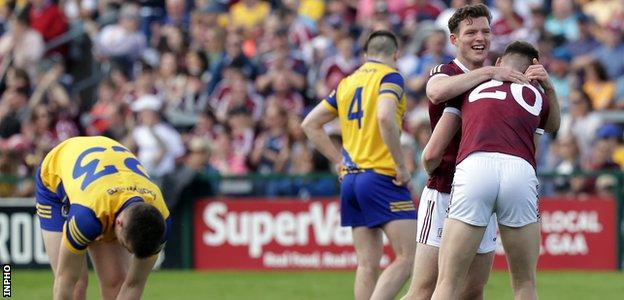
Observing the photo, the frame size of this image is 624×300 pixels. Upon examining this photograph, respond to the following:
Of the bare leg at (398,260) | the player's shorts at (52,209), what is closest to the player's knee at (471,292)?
the bare leg at (398,260)

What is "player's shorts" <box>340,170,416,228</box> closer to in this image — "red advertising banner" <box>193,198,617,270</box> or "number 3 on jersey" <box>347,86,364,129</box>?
"number 3 on jersey" <box>347,86,364,129</box>

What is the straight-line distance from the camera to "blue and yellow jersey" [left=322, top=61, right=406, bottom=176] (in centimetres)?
1082

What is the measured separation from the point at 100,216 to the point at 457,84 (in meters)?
2.43

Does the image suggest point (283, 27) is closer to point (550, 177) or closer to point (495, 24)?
point (495, 24)

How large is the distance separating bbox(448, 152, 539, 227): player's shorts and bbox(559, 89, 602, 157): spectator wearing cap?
9544 millimetres

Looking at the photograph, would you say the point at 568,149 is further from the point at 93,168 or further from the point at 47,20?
the point at 93,168

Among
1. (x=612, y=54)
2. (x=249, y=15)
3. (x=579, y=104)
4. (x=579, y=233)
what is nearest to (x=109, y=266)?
(x=579, y=233)

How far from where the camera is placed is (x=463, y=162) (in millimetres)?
8023

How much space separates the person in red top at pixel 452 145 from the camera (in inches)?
320

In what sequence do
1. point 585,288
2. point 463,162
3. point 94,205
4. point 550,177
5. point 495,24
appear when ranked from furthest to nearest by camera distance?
point 495,24, point 550,177, point 585,288, point 94,205, point 463,162

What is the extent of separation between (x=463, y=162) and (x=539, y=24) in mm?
11660

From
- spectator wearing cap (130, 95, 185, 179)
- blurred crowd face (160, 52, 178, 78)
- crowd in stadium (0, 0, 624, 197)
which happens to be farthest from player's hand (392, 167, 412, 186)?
blurred crowd face (160, 52, 178, 78)

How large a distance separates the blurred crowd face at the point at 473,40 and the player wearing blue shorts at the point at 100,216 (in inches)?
86.5

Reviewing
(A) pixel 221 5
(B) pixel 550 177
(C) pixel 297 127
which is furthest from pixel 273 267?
(A) pixel 221 5
